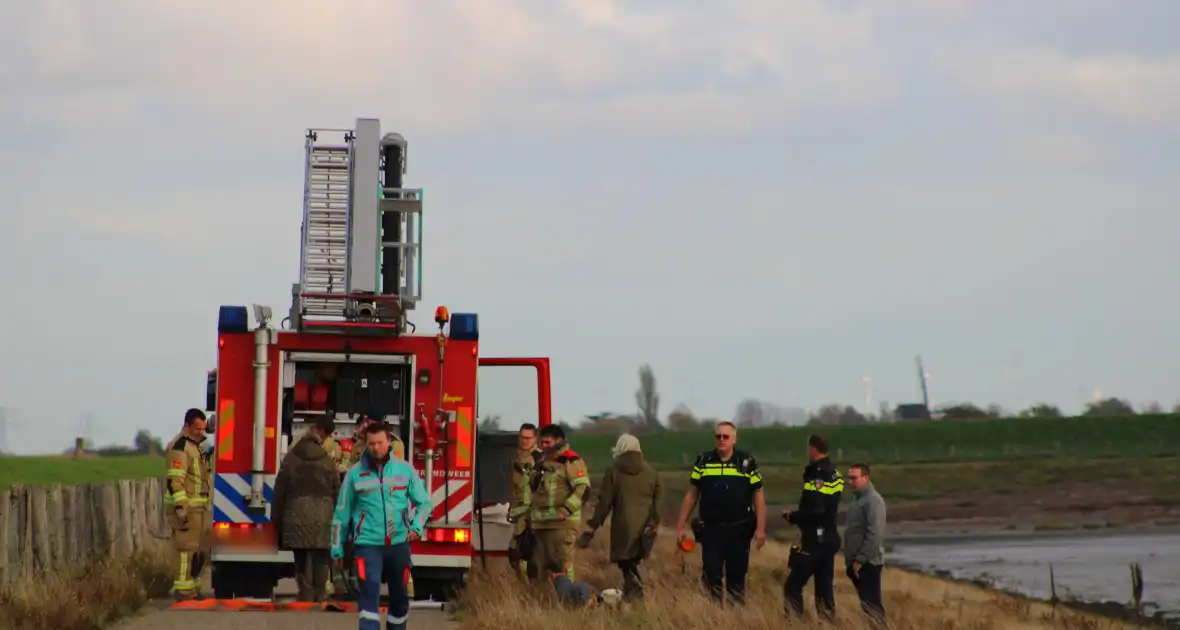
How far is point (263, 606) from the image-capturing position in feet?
53.3

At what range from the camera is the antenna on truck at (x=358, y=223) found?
56.5 feet

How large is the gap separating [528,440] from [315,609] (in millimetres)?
2623

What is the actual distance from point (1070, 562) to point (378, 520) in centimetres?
2574

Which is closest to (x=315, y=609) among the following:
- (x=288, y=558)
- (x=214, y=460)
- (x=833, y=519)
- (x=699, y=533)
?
(x=288, y=558)

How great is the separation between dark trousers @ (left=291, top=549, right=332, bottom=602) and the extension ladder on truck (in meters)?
2.52

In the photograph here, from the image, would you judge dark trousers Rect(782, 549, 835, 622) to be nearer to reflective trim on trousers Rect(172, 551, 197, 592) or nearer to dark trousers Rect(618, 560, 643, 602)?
dark trousers Rect(618, 560, 643, 602)

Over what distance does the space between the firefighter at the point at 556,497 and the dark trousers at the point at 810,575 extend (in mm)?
2061

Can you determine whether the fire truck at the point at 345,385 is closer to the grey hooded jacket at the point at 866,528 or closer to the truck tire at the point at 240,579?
the truck tire at the point at 240,579

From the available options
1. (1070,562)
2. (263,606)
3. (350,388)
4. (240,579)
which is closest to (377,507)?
(263,606)

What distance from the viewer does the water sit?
2880 centimetres

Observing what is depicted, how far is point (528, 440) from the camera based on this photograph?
A: 17.4m

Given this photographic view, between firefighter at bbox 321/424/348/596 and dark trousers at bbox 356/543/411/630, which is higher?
firefighter at bbox 321/424/348/596

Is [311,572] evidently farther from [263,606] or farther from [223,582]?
[223,582]

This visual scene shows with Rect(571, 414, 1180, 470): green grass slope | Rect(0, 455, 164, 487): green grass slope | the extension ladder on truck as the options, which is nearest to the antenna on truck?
the extension ladder on truck
